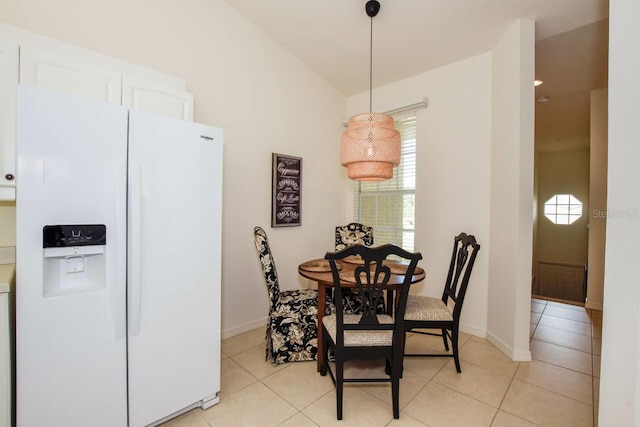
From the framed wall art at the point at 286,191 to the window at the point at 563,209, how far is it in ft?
23.6

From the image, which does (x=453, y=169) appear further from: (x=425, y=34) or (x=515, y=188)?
(x=425, y=34)

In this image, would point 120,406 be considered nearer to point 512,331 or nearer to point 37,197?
point 37,197

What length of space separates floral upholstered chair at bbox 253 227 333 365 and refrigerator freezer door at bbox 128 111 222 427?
54 centimetres

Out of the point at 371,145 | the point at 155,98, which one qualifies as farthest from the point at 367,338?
the point at 155,98

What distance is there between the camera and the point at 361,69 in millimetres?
3273

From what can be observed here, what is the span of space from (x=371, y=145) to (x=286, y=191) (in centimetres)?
132

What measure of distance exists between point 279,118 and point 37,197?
2252mm

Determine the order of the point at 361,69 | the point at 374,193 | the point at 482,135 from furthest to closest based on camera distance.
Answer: the point at 374,193, the point at 361,69, the point at 482,135

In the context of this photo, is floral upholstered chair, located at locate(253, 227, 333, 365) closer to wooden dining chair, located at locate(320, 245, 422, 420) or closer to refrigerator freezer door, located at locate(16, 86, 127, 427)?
wooden dining chair, located at locate(320, 245, 422, 420)

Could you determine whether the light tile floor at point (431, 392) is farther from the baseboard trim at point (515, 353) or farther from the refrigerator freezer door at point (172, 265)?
the refrigerator freezer door at point (172, 265)

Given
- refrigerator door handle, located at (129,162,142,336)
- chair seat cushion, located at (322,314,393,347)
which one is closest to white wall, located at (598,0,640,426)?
chair seat cushion, located at (322,314,393,347)

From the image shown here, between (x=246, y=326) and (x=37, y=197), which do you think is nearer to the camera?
(x=37, y=197)

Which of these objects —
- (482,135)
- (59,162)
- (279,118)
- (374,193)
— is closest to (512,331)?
(482,135)

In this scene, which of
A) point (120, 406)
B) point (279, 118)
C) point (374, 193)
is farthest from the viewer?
point (374, 193)
